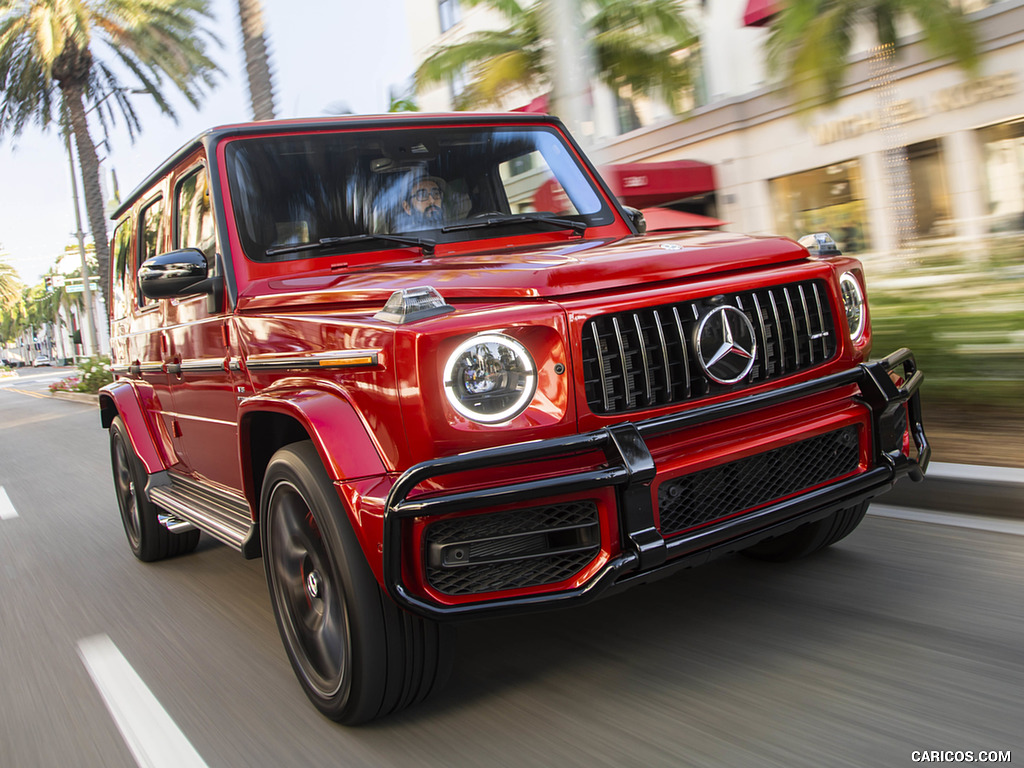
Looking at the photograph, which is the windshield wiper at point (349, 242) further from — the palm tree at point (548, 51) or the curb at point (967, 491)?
the palm tree at point (548, 51)

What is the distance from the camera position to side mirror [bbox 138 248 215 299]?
3609 millimetres

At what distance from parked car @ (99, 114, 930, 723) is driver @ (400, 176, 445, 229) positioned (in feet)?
0.04

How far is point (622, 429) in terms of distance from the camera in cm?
260

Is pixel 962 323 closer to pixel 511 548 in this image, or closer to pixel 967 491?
pixel 967 491

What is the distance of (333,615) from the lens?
9.71 ft

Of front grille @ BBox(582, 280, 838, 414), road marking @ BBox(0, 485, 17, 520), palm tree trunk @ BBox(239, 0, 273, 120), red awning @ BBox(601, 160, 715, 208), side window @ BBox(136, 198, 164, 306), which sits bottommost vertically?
road marking @ BBox(0, 485, 17, 520)

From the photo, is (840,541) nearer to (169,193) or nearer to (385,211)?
(385,211)

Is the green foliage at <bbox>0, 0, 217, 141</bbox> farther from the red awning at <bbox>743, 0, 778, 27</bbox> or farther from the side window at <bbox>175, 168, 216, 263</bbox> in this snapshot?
the side window at <bbox>175, 168, 216, 263</bbox>

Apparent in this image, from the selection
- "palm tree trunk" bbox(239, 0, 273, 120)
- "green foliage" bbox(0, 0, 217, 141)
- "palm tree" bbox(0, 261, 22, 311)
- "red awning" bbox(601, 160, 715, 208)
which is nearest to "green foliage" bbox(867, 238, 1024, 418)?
"palm tree trunk" bbox(239, 0, 273, 120)

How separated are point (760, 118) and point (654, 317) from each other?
1720cm

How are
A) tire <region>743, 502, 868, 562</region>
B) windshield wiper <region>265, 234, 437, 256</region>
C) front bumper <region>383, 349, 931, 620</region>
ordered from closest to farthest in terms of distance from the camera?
1. front bumper <region>383, 349, 931, 620</region>
2. windshield wiper <region>265, 234, 437, 256</region>
3. tire <region>743, 502, 868, 562</region>

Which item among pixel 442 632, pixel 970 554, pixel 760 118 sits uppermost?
pixel 760 118

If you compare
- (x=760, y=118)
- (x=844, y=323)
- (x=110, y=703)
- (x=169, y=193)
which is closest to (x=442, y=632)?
(x=110, y=703)

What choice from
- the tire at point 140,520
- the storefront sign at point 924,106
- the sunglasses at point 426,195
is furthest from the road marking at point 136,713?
the storefront sign at point 924,106
